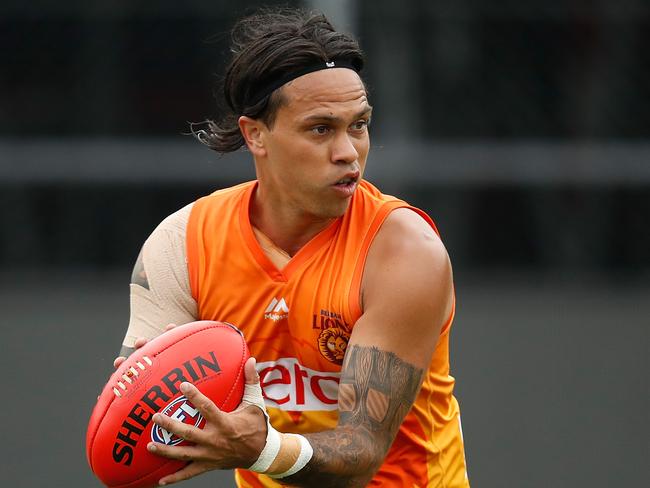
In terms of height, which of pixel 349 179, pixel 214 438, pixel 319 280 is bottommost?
pixel 214 438

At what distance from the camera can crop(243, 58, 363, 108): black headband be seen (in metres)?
3.92

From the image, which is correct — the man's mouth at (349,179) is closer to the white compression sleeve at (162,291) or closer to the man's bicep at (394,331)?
the man's bicep at (394,331)

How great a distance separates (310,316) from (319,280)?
0.12 meters

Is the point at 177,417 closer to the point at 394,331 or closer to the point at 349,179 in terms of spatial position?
the point at 394,331

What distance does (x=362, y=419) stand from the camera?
359 centimetres

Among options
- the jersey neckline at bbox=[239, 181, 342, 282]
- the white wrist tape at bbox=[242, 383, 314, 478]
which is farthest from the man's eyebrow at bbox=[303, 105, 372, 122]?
the white wrist tape at bbox=[242, 383, 314, 478]

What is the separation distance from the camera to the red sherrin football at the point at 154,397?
11.4 feet

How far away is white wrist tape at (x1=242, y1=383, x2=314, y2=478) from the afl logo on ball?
0.52ft

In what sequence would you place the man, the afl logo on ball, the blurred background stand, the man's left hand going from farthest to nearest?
the blurred background stand
the man
the afl logo on ball
the man's left hand

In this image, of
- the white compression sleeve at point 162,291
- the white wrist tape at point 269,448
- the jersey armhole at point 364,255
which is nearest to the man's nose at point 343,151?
the jersey armhole at point 364,255

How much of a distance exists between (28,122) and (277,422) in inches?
167

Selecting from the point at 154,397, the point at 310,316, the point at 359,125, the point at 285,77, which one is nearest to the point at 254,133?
the point at 285,77

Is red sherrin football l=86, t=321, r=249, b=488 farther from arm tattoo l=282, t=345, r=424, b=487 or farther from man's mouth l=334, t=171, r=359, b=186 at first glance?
man's mouth l=334, t=171, r=359, b=186

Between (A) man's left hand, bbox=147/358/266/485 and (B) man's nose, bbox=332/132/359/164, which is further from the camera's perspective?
(B) man's nose, bbox=332/132/359/164
